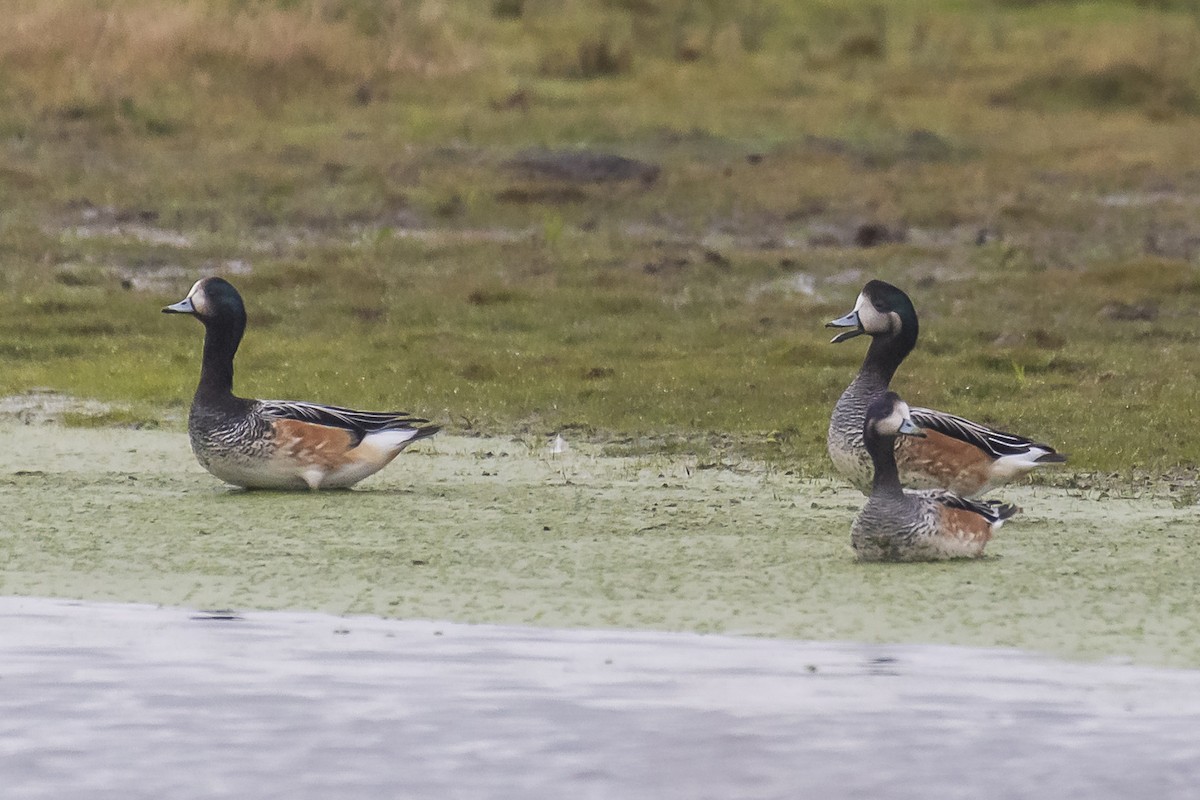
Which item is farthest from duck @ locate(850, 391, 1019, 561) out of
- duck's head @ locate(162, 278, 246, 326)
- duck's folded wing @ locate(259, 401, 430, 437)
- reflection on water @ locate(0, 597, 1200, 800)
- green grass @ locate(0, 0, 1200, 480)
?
duck's head @ locate(162, 278, 246, 326)

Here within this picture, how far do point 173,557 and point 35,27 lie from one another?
18823 millimetres

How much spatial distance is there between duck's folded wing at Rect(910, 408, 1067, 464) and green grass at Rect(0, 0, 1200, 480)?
1.52 m

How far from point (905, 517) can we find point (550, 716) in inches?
82.5

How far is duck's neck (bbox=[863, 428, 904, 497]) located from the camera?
24.2ft

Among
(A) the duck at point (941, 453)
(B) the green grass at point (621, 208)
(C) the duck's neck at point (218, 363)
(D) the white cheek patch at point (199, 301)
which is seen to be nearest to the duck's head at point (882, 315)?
(A) the duck at point (941, 453)

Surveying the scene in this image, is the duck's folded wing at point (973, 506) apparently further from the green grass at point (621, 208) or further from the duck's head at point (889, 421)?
the green grass at point (621, 208)

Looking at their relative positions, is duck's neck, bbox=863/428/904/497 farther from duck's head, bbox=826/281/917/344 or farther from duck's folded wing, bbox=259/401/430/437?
duck's folded wing, bbox=259/401/430/437

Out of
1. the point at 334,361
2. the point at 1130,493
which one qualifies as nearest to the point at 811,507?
the point at 1130,493

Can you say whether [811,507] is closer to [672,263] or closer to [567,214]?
[672,263]

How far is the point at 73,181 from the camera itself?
68.3 feet

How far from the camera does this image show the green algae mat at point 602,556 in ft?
21.7

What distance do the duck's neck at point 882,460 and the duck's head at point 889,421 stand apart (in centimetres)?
1

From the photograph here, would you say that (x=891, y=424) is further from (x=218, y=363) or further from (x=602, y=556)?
(x=218, y=363)

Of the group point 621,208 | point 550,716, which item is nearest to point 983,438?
point 550,716
